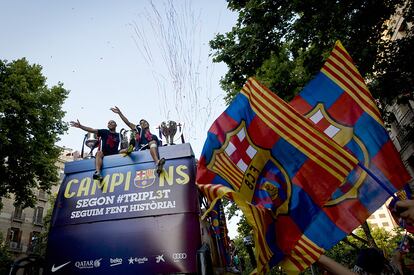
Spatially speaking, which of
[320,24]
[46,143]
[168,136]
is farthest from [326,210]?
[46,143]

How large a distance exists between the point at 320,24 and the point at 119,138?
6.62m

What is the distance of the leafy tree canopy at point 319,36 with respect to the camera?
881cm

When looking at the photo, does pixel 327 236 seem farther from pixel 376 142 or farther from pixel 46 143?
pixel 46 143

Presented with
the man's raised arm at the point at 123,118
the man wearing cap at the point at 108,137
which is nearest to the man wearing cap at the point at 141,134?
the man's raised arm at the point at 123,118

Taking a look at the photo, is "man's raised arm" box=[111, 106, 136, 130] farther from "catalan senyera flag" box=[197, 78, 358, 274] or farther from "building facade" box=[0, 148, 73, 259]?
"building facade" box=[0, 148, 73, 259]

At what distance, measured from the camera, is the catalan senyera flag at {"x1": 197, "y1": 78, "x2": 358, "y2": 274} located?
115 inches

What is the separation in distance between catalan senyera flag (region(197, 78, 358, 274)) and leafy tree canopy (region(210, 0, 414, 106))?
645 centimetres

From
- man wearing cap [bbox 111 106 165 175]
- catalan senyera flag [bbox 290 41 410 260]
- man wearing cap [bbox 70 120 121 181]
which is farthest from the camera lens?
man wearing cap [bbox 111 106 165 175]

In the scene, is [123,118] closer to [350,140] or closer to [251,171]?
[251,171]

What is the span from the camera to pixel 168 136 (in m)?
7.50

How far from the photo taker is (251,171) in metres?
3.55

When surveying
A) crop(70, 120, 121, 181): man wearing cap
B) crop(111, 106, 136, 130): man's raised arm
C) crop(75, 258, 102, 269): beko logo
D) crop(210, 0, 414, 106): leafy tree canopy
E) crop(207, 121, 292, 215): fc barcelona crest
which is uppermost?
crop(210, 0, 414, 106): leafy tree canopy

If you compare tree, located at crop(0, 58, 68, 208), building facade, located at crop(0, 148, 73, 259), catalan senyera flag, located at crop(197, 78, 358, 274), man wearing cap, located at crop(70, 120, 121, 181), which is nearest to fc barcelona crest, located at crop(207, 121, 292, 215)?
catalan senyera flag, located at crop(197, 78, 358, 274)

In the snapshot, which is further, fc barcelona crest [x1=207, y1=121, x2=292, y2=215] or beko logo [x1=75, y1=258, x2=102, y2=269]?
beko logo [x1=75, y1=258, x2=102, y2=269]
